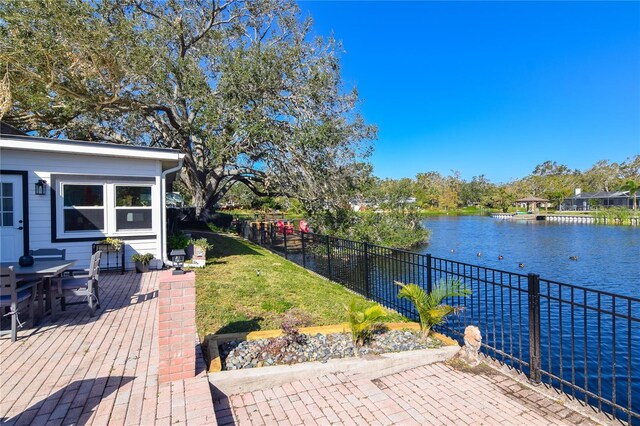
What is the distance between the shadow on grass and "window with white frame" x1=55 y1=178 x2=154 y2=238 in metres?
4.79

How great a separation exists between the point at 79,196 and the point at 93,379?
19.6ft

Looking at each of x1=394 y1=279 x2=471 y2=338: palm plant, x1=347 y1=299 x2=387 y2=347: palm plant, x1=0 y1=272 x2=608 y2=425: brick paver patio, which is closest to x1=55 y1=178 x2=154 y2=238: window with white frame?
x1=0 y1=272 x2=608 y2=425: brick paver patio

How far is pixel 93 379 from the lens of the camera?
3.10 meters

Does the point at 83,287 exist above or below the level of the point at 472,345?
above

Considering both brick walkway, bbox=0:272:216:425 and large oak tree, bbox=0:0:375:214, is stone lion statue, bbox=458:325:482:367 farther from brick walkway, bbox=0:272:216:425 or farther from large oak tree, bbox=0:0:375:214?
large oak tree, bbox=0:0:375:214

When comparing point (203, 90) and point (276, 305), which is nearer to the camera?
point (276, 305)

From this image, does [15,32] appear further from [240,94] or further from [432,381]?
[432,381]

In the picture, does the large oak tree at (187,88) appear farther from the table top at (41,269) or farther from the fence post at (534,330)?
the fence post at (534,330)

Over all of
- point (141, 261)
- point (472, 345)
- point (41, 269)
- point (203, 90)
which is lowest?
point (472, 345)

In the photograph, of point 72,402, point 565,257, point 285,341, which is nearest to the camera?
point 72,402

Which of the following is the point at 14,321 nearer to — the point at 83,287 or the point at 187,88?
the point at 83,287

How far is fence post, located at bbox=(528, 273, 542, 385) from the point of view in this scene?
3582 mm

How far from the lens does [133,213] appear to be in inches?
320

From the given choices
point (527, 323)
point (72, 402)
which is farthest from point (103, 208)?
point (527, 323)
